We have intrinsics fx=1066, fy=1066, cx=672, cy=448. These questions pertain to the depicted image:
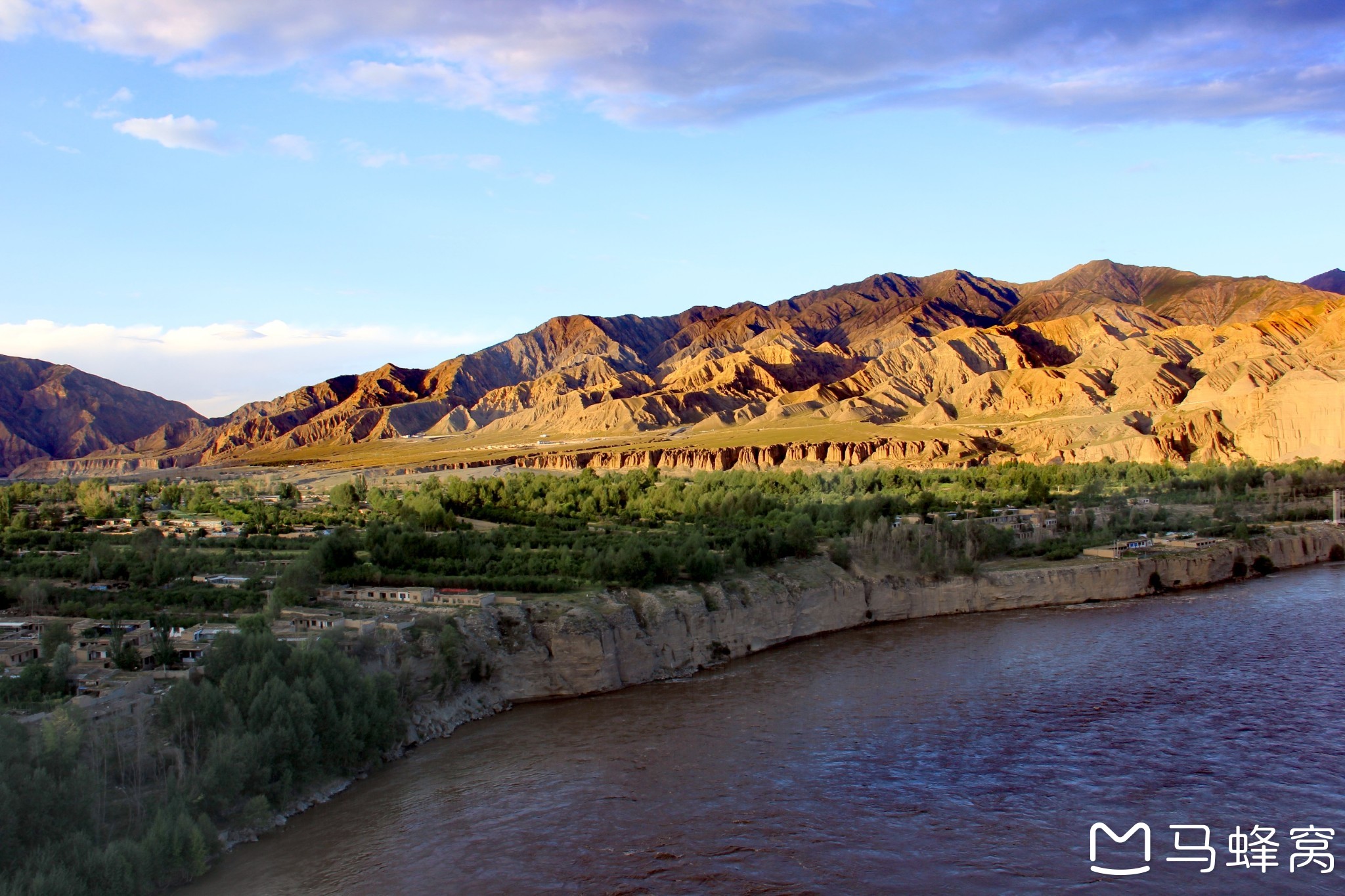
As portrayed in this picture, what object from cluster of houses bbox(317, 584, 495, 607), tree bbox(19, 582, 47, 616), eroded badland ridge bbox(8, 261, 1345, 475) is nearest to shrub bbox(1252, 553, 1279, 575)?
cluster of houses bbox(317, 584, 495, 607)

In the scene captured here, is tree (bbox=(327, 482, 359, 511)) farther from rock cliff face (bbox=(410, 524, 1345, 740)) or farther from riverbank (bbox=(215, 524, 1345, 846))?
rock cliff face (bbox=(410, 524, 1345, 740))

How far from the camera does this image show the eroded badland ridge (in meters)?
95.1

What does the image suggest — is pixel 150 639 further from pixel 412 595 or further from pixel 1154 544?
pixel 1154 544

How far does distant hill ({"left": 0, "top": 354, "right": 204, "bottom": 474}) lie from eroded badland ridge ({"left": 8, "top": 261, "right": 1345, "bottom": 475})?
1494 mm

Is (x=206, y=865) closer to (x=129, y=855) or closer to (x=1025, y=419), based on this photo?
(x=129, y=855)

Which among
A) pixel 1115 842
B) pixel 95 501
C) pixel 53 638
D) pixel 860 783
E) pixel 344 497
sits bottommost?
pixel 1115 842

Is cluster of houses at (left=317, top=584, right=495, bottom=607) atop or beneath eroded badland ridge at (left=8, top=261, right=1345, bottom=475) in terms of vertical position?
beneath

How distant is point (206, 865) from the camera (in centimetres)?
1852

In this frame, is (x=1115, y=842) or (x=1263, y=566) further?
(x=1263, y=566)

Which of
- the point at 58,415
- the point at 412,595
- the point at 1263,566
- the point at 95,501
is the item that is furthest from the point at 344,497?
the point at 58,415

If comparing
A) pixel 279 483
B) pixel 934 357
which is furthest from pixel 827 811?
pixel 934 357

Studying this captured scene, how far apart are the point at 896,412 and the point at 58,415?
133550 mm

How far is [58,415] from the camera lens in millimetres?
173500

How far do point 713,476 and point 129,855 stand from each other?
217ft
